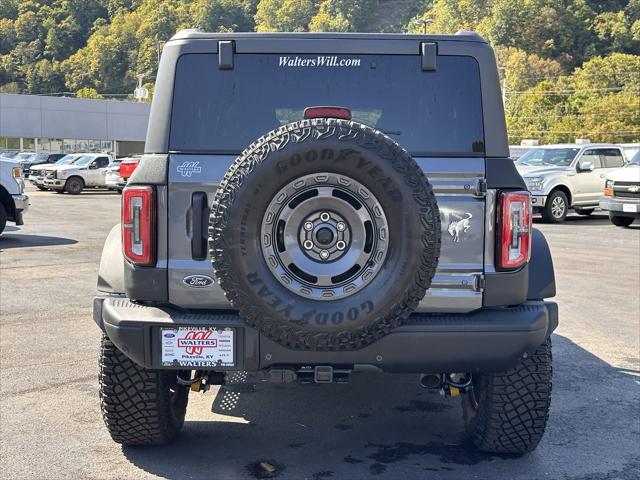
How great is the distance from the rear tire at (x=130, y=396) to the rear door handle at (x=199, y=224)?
0.74 meters

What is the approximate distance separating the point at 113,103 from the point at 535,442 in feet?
210

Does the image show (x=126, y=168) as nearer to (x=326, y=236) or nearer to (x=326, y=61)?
(x=326, y=61)

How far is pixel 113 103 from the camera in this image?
6475cm

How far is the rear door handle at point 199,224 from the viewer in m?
3.81

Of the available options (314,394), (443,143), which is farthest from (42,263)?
(443,143)

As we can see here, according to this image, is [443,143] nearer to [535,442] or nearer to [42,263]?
[535,442]

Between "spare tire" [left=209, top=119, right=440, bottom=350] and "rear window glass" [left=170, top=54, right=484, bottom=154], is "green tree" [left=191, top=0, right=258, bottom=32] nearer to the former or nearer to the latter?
"rear window glass" [left=170, top=54, right=484, bottom=154]

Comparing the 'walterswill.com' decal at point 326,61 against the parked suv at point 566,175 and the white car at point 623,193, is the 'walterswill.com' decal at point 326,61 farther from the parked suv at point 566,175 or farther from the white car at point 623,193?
the parked suv at point 566,175

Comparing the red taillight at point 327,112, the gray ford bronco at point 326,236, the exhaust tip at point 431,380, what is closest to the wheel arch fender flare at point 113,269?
the gray ford bronco at point 326,236

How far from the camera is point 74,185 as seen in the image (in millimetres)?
30750

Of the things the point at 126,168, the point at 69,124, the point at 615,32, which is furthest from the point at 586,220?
the point at 615,32

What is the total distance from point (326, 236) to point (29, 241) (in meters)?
11.8

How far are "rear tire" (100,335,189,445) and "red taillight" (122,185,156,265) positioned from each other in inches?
23.1

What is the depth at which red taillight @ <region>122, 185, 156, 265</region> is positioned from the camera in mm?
3842
